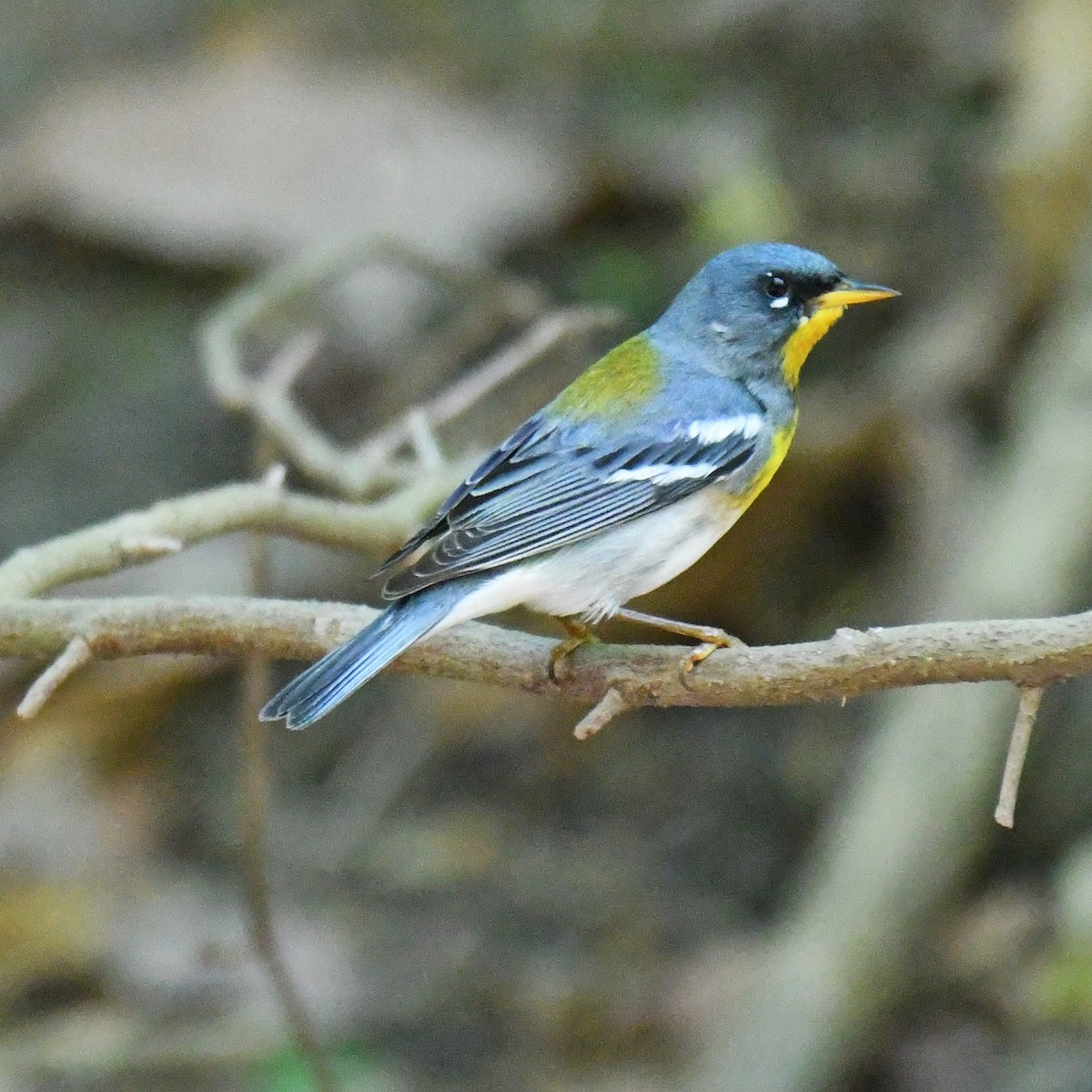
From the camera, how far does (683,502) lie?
12.4 feet

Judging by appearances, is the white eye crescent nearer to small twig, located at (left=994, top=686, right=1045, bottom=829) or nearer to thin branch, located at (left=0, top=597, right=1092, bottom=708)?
thin branch, located at (left=0, top=597, right=1092, bottom=708)

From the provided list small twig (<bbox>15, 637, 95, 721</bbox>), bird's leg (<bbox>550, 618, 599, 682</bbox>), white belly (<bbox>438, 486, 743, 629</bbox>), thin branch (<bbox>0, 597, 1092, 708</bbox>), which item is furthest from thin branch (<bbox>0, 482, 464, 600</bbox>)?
bird's leg (<bbox>550, 618, 599, 682</bbox>)

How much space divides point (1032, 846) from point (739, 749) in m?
1.28

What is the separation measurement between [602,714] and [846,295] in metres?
1.57

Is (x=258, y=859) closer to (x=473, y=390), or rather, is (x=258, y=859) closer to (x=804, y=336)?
(x=473, y=390)

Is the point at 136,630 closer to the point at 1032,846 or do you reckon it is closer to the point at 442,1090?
the point at 442,1090

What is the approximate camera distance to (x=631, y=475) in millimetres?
3875

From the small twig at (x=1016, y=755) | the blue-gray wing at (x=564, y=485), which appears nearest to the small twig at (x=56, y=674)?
the blue-gray wing at (x=564, y=485)

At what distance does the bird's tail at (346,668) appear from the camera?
10.3ft

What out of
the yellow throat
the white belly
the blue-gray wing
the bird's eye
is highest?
the bird's eye

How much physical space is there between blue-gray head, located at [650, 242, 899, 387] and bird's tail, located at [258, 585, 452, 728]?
1.32m

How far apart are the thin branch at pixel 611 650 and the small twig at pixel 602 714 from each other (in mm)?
93

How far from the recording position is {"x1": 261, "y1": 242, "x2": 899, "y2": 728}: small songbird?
11.3 feet

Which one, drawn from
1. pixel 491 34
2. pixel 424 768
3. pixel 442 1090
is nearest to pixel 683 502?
pixel 442 1090
